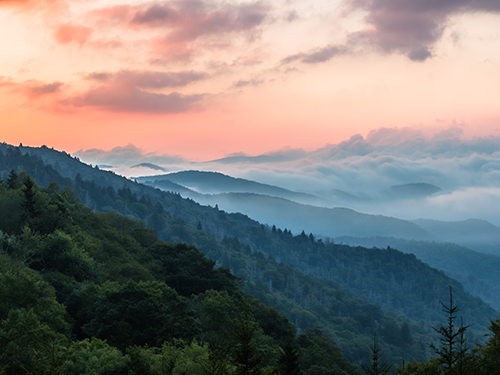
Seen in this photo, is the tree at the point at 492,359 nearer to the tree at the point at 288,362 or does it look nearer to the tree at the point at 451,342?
the tree at the point at 451,342

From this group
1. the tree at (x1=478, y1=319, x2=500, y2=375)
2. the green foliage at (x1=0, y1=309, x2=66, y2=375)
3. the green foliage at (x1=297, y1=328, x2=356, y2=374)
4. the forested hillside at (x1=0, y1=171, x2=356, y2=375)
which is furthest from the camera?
the green foliage at (x1=297, y1=328, x2=356, y2=374)

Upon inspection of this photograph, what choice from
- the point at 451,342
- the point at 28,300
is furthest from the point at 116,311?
the point at 451,342

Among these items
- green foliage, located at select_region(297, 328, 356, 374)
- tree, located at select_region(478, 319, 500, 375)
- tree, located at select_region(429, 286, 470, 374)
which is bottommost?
green foliage, located at select_region(297, 328, 356, 374)

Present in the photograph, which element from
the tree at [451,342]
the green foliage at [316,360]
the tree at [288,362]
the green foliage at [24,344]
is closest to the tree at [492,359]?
the tree at [451,342]

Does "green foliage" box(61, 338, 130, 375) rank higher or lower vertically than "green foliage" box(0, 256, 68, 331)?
lower

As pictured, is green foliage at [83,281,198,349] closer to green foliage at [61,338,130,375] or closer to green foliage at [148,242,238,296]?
green foliage at [61,338,130,375]

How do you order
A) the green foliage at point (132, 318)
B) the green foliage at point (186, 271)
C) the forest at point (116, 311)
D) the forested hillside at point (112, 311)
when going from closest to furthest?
1. the forested hillside at point (112, 311)
2. the forest at point (116, 311)
3. the green foliage at point (132, 318)
4. the green foliage at point (186, 271)

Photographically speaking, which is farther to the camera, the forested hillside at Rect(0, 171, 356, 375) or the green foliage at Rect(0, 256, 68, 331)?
the green foliage at Rect(0, 256, 68, 331)

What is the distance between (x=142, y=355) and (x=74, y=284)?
23.9 m

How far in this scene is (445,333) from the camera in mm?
23984

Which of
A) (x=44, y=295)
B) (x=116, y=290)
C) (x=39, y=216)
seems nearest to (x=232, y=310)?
(x=116, y=290)

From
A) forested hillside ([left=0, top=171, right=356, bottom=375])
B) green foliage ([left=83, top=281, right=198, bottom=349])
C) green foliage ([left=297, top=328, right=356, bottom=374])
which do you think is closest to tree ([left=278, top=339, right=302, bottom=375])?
forested hillside ([left=0, top=171, right=356, bottom=375])

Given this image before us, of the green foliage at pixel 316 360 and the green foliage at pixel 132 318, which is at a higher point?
the green foliage at pixel 132 318

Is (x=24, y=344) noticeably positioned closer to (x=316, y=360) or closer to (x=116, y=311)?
(x=116, y=311)
